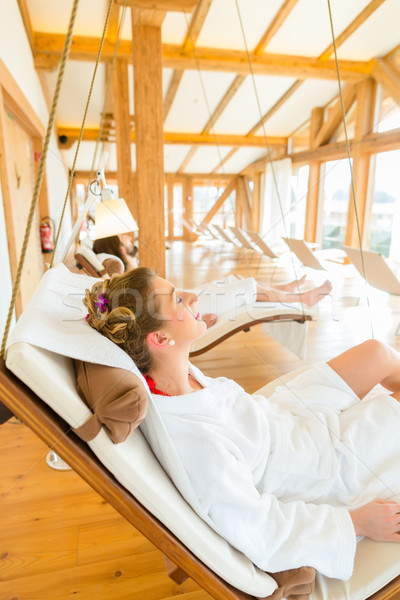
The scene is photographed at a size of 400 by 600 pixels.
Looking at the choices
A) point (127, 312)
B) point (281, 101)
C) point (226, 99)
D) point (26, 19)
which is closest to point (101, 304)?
point (127, 312)

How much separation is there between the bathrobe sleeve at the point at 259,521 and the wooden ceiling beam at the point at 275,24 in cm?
505


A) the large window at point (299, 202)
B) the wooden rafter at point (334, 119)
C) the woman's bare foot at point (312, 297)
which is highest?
the wooden rafter at point (334, 119)

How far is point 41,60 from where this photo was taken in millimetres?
4578

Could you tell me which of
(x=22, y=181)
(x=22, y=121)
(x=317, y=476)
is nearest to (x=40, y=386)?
(x=317, y=476)

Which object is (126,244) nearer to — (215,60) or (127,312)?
(127,312)

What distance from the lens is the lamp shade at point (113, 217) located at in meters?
2.28

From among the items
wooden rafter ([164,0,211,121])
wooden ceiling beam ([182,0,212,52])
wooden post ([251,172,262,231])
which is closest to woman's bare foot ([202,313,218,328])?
wooden rafter ([164,0,211,121])

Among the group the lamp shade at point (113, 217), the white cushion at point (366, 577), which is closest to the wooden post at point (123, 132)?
the lamp shade at point (113, 217)

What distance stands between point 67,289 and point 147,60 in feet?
7.69

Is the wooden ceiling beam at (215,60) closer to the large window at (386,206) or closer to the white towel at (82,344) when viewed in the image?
the large window at (386,206)

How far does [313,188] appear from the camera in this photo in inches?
295

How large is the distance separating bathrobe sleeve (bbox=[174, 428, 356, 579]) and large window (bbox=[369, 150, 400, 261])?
5107 mm

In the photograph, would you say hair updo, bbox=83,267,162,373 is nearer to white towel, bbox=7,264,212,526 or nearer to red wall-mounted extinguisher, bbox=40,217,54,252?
white towel, bbox=7,264,212,526

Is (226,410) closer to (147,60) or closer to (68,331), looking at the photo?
(68,331)
